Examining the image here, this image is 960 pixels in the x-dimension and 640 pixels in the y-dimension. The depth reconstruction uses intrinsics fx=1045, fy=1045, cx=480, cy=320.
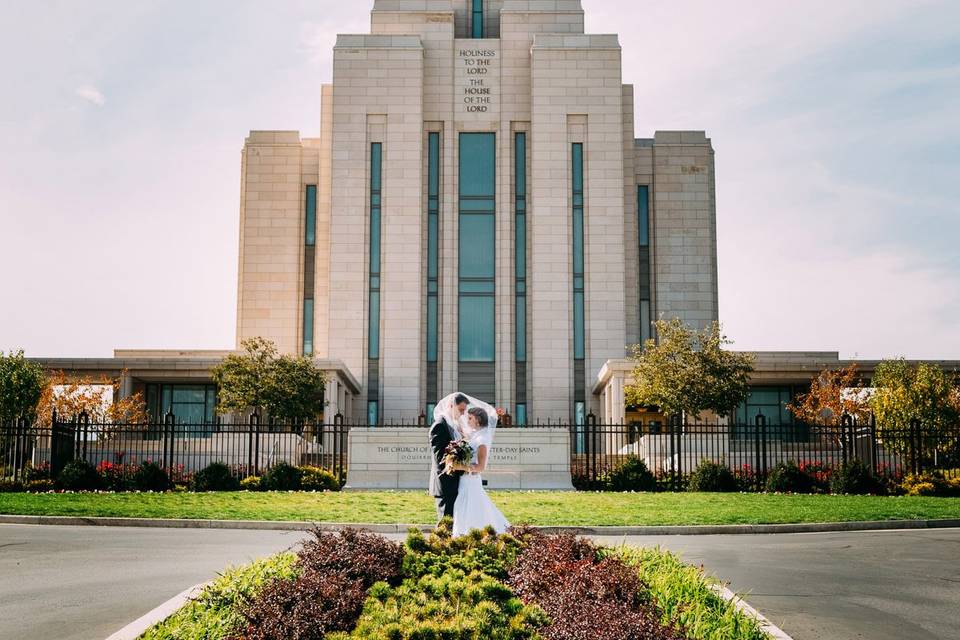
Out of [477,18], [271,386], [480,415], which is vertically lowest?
[480,415]

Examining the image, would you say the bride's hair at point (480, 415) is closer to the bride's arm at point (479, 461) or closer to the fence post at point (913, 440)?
the bride's arm at point (479, 461)

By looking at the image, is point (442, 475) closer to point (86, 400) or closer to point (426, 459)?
point (426, 459)

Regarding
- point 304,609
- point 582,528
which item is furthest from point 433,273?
point 304,609

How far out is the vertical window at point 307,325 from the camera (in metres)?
57.3

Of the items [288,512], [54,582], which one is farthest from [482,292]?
[54,582]

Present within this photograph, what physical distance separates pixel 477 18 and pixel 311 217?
15202 mm

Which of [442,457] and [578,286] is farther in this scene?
[578,286]

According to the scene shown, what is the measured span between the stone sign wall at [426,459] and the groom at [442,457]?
55.1 ft

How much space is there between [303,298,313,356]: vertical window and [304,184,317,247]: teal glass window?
351 centimetres

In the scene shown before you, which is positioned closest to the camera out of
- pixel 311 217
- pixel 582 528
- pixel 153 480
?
pixel 582 528

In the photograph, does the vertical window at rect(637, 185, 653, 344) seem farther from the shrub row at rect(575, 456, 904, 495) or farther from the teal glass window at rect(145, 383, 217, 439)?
the shrub row at rect(575, 456, 904, 495)

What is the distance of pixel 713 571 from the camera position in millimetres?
13094

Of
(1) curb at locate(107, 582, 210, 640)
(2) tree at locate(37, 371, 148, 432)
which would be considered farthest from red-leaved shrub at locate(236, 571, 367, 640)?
(2) tree at locate(37, 371, 148, 432)

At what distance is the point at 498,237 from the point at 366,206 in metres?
7.17
